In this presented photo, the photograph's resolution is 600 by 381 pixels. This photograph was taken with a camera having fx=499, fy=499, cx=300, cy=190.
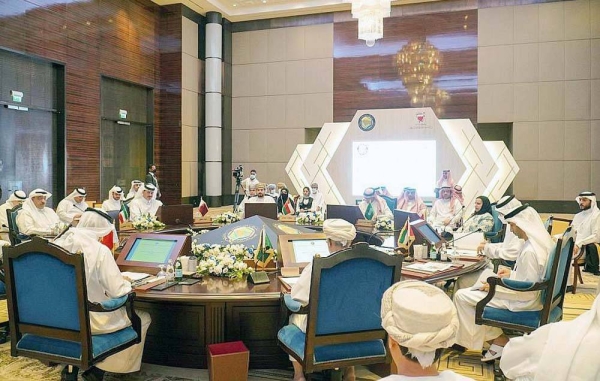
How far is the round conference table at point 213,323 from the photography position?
310 centimetres

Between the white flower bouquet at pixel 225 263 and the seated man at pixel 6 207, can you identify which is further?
the seated man at pixel 6 207

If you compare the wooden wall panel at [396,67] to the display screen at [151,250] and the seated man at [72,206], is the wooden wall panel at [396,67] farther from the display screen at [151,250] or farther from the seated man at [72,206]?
the display screen at [151,250]

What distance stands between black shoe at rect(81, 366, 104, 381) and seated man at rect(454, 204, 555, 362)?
2.35 metres

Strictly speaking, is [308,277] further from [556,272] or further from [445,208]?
[445,208]

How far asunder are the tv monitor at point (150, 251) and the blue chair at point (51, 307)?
89 cm

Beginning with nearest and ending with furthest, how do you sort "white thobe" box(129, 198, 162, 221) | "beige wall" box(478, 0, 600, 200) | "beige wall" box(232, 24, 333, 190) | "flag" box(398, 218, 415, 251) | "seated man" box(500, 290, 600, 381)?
"seated man" box(500, 290, 600, 381) < "flag" box(398, 218, 415, 251) < "white thobe" box(129, 198, 162, 221) < "beige wall" box(478, 0, 600, 200) < "beige wall" box(232, 24, 333, 190)

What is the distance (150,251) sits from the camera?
3719 mm

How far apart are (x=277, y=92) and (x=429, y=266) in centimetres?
1114

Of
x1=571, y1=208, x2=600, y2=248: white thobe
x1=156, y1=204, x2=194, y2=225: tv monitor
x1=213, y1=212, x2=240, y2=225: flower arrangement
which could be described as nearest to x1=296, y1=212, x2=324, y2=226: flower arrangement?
x1=213, y1=212, x2=240, y2=225: flower arrangement

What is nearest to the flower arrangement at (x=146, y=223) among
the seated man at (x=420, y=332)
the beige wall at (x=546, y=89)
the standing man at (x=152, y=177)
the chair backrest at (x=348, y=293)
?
the chair backrest at (x=348, y=293)

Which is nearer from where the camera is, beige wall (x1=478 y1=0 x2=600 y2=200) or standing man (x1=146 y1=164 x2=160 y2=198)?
beige wall (x1=478 y1=0 x2=600 y2=200)

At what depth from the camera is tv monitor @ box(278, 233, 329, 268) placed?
3572 millimetres

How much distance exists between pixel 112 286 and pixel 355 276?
4.46ft

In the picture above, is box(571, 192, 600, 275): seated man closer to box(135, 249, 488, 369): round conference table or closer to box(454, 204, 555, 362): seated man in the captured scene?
box(454, 204, 555, 362): seated man
